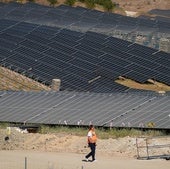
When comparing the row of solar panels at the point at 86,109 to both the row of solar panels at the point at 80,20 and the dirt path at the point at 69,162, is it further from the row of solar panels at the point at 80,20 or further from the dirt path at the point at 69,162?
the row of solar panels at the point at 80,20

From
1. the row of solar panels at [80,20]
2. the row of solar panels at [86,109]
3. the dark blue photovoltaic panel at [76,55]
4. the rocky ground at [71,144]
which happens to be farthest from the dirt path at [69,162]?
the row of solar panels at [80,20]

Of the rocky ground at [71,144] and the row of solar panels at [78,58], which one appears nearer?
the rocky ground at [71,144]

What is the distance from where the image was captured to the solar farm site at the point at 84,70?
35.3 m

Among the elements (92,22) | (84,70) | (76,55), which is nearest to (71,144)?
(84,70)

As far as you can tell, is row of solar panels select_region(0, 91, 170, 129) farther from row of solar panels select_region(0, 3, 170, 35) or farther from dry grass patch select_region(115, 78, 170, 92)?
row of solar panels select_region(0, 3, 170, 35)

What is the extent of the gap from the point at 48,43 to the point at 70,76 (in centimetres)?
816

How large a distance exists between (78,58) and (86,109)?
18916mm

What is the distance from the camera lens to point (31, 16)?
264 feet

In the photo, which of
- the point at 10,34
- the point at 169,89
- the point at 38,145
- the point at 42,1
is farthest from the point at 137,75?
the point at 42,1

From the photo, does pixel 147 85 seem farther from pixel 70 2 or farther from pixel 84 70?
pixel 70 2

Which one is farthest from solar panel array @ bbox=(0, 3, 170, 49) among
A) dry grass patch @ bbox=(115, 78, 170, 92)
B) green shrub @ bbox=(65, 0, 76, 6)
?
green shrub @ bbox=(65, 0, 76, 6)

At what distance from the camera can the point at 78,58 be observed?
54.8 metres

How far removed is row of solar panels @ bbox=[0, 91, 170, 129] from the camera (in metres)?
34.1

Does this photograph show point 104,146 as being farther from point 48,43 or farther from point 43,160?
point 48,43
